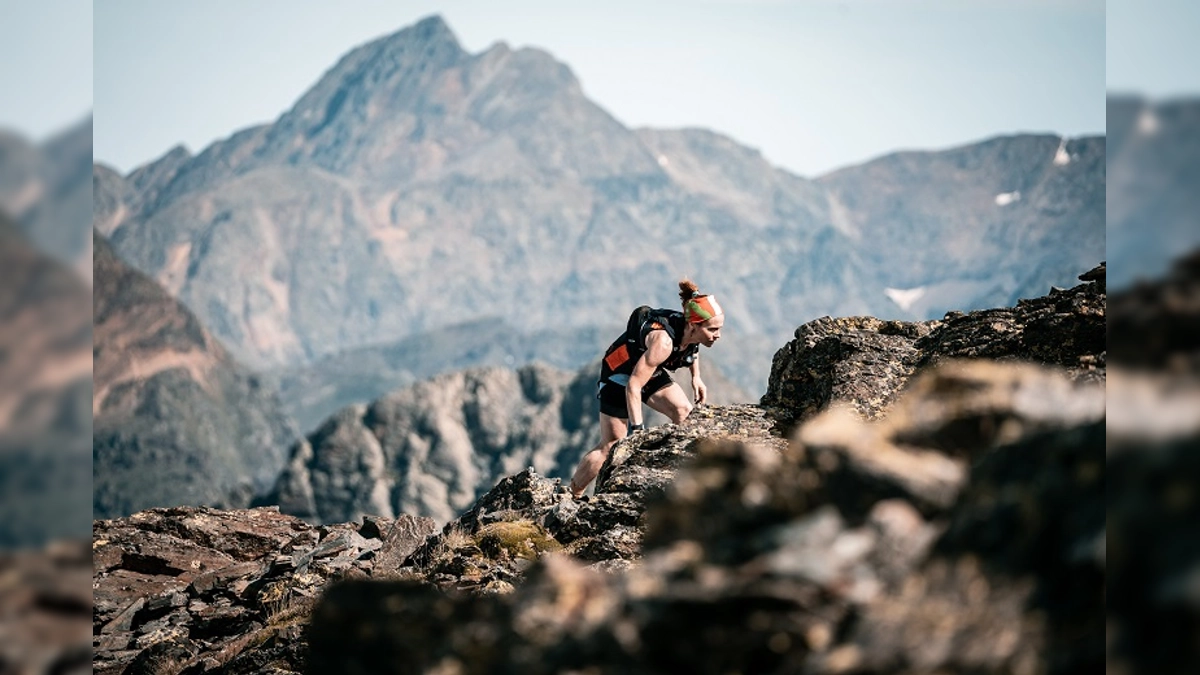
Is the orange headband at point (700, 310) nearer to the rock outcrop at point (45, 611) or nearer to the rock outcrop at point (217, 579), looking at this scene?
the rock outcrop at point (217, 579)

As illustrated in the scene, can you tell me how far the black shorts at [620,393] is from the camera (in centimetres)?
1808

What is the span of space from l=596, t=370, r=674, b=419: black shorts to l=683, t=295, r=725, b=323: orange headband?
1411mm

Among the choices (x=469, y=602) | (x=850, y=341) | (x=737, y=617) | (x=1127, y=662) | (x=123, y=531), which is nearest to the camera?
(x=1127, y=662)

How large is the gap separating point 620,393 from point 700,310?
81.4 inches

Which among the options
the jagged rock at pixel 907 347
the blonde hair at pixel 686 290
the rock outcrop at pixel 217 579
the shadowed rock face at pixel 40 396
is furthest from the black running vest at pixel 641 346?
the shadowed rock face at pixel 40 396

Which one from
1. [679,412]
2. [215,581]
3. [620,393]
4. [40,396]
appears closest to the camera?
[40,396]

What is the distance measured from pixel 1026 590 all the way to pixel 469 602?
8.97 feet

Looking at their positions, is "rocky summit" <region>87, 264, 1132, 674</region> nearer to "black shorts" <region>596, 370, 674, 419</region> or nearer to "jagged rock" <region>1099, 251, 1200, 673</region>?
"jagged rock" <region>1099, 251, 1200, 673</region>

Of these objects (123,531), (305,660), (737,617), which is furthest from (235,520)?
(737,617)

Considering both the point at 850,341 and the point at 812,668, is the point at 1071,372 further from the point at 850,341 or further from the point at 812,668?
the point at 812,668

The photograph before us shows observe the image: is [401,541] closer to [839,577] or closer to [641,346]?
[641,346]

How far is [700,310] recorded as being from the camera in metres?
16.7

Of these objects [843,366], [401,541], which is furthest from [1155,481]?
[401,541]

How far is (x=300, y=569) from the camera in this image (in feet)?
62.7
